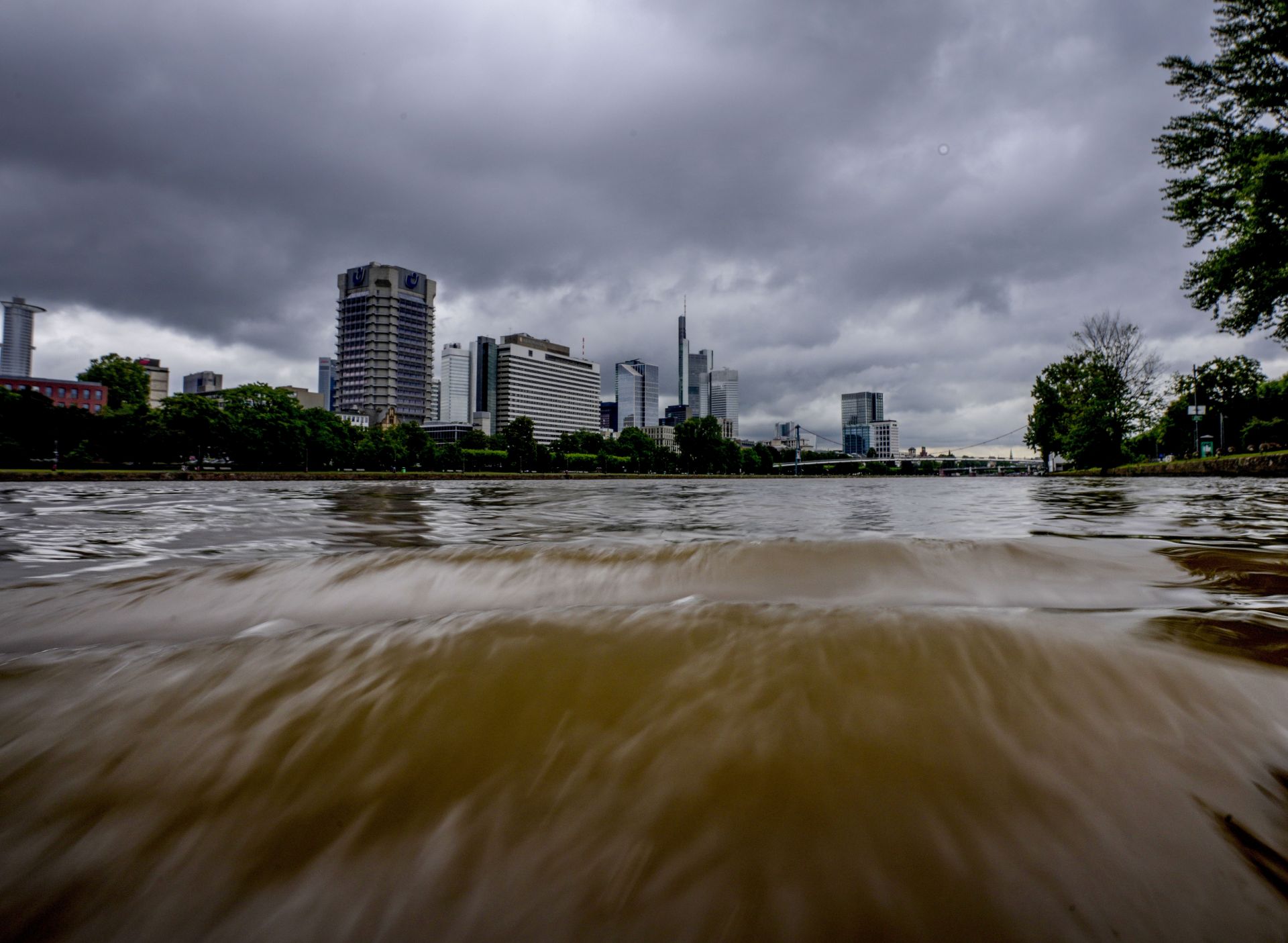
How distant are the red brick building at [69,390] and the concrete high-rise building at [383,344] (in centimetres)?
6232

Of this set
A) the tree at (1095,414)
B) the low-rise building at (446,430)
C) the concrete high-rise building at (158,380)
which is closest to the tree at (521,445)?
the tree at (1095,414)

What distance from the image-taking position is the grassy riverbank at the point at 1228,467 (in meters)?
22.9

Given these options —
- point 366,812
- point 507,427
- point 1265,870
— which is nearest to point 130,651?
point 366,812

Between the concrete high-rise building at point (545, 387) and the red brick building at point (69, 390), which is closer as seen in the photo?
the red brick building at point (69, 390)

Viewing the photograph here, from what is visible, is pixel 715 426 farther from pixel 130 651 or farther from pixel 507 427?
pixel 130 651

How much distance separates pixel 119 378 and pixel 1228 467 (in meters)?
124

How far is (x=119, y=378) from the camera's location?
8775cm

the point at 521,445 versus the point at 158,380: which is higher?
the point at 158,380

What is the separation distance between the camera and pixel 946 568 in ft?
13.6

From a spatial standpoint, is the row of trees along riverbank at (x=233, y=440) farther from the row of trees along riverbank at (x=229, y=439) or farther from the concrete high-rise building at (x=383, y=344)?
the concrete high-rise building at (x=383, y=344)

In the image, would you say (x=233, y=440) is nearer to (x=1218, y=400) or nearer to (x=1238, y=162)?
(x=1238, y=162)

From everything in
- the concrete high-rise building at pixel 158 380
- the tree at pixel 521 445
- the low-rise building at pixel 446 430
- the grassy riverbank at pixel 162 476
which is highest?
the concrete high-rise building at pixel 158 380

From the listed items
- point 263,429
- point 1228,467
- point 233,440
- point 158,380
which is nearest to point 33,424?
point 233,440

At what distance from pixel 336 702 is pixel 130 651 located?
A: 123 centimetres
